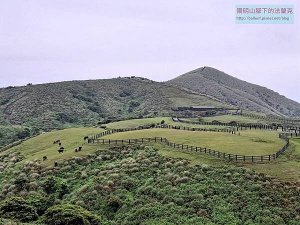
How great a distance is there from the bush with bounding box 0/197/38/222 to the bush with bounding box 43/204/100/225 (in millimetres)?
2043

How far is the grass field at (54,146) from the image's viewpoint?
2618 inches

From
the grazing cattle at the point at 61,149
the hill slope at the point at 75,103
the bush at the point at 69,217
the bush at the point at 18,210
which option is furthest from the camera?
the hill slope at the point at 75,103

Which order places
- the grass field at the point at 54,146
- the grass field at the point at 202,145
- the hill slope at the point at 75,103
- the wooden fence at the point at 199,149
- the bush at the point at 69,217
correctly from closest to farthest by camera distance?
the bush at the point at 69,217
the grass field at the point at 202,145
the wooden fence at the point at 199,149
the grass field at the point at 54,146
the hill slope at the point at 75,103

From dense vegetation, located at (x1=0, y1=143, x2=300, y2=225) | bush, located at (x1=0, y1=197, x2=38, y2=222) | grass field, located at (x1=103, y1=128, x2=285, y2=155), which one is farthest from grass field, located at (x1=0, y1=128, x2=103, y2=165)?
bush, located at (x1=0, y1=197, x2=38, y2=222)

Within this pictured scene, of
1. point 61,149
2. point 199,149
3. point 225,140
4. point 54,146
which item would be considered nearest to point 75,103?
point 54,146

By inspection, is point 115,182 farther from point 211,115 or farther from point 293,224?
point 211,115

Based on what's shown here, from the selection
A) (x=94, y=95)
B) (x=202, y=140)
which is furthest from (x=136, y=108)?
(x=202, y=140)

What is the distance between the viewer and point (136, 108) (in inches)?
6929

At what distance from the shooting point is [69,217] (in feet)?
132

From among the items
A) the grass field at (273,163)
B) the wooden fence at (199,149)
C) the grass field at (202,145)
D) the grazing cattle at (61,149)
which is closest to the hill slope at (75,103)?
the grass field at (202,145)

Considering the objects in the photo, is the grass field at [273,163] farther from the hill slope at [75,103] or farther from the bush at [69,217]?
the hill slope at [75,103]

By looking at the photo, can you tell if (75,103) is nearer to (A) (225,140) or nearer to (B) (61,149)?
(B) (61,149)

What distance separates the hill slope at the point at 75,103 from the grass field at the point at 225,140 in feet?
231

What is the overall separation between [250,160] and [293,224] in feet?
48.3
